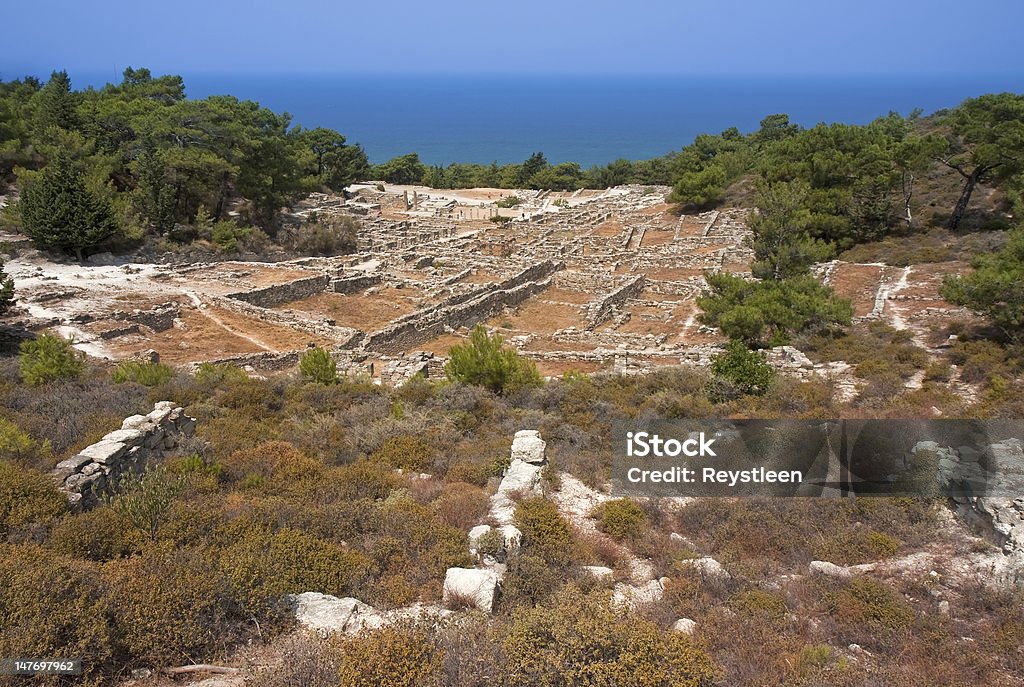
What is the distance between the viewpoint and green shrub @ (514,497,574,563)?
773 cm

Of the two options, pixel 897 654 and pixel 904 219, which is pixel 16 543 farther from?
pixel 904 219

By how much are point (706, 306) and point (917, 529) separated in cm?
1416

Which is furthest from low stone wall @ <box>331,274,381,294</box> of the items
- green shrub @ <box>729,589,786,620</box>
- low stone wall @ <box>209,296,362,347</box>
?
green shrub @ <box>729,589,786,620</box>

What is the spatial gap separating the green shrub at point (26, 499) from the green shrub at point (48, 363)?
6856 millimetres

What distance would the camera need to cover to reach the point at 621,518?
9039 millimetres

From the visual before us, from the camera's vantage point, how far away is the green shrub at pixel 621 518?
29.1 feet

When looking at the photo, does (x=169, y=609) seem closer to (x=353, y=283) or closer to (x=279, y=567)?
(x=279, y=567)

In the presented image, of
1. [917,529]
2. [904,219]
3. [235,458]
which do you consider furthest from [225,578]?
[904,219]

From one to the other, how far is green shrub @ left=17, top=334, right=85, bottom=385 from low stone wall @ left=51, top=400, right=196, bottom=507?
180 inches

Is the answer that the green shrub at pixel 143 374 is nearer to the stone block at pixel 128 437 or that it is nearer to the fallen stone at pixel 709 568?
the stone block at pixel 128 437

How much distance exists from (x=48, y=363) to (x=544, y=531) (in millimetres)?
12229

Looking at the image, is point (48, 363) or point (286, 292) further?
point (286, 292)

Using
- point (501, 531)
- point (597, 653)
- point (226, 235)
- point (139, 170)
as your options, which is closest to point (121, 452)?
point (501, 531)

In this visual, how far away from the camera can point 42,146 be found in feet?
111
